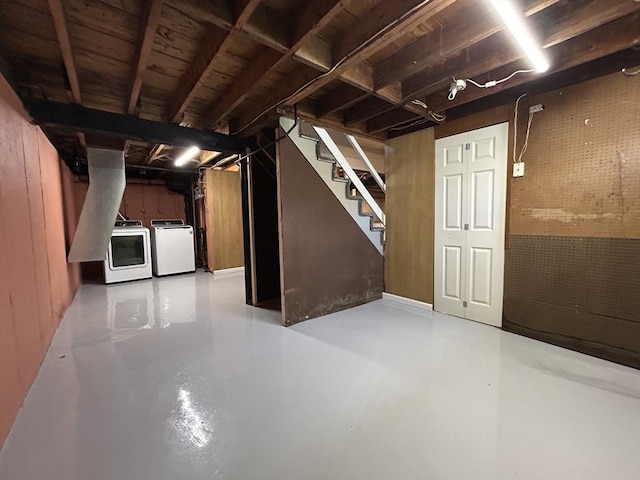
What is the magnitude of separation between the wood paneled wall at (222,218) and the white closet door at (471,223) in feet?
14.2

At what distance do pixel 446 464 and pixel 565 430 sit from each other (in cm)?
79

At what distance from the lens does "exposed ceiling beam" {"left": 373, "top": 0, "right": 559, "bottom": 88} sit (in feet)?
5.77

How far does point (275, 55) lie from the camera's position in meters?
2.07

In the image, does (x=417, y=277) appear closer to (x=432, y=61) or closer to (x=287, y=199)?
(x=287, y=199)

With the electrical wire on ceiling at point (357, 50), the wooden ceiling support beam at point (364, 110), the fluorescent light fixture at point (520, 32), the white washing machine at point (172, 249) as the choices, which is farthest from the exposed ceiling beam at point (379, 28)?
the white washing machine at point (172, 249)

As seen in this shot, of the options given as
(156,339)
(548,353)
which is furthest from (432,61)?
(156,339)

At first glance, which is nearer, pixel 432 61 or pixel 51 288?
Answer: pixel 432 61

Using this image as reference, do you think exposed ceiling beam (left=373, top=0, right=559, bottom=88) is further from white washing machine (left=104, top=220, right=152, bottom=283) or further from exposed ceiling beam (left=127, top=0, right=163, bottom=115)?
white washing machine (left=104, top=220, right=152, bottom=283)

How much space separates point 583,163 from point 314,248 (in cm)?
265

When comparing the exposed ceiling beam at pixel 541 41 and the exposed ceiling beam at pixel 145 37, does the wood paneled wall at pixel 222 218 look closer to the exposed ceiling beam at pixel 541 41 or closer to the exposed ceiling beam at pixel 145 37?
the exposed ceiling beam at pixel 145 37

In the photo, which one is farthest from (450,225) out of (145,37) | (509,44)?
(145,37)

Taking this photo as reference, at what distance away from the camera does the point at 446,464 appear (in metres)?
1.34

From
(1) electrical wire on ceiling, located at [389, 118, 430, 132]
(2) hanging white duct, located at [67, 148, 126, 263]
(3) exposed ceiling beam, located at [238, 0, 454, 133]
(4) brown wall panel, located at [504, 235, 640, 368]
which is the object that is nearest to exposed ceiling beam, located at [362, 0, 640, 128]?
(3) exposed ceiling beam, located at [238, 0, 454, 133]

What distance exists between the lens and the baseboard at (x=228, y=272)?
6.17 m
